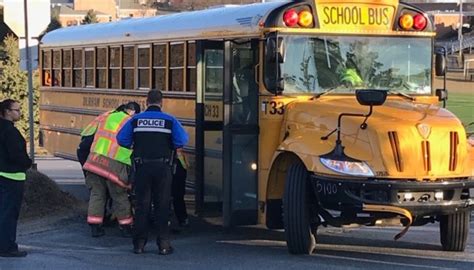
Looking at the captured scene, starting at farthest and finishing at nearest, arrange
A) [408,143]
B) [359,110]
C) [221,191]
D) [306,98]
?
1. [221,191]
2. [306,98]
3. [359,110]
4. [408,143]

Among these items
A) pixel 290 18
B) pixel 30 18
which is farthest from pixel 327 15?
pixel 30 18

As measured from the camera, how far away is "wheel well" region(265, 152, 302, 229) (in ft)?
26.9

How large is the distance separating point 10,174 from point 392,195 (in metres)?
3.60

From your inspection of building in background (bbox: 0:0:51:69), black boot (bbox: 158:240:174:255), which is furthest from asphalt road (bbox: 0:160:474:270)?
building in background (bbox: 0:0:51:69)

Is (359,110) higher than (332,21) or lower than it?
lower

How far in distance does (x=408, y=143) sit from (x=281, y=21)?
5.87ft

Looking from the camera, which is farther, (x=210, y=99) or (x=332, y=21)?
(x=210, y=99)

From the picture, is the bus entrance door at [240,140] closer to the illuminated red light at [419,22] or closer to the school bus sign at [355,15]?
the school bus sign at [355,15]

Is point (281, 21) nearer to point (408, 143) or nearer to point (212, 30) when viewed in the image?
point (212, 30)

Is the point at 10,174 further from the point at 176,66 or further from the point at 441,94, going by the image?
the point at 441,94

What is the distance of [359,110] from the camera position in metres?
7.67

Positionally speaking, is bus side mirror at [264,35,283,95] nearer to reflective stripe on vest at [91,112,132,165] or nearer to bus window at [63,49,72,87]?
reflective stripe on vest at [91,112,132,165]

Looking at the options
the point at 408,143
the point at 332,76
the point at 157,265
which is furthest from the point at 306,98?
the point at 157,265

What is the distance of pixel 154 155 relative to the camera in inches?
315
